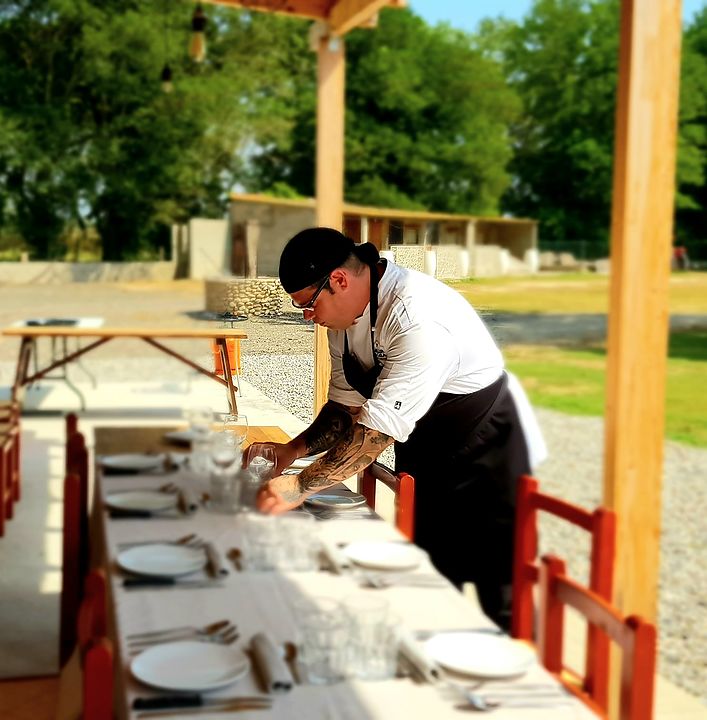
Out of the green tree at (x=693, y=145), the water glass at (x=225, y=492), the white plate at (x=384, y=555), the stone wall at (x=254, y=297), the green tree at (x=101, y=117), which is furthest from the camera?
the green tree at (x=693, y=145)

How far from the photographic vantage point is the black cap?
99cm

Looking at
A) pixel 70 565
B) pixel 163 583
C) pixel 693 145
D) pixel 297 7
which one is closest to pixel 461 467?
pixel 163 583

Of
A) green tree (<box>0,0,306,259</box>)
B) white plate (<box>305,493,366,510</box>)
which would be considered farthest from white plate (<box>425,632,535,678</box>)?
green tree (<box>0,0,306,259</box>)

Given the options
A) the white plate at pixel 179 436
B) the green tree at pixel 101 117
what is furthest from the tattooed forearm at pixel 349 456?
the green tree at pixel 101 117

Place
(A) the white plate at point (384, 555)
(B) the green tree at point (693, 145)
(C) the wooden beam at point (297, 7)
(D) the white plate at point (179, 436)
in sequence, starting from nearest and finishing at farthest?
(A) the white plate at point (384, 555)
(D) the white plate at point (179, 436)
(C) the wooden beam at point (297, 7)
(B) the green tree at point (693, 145)

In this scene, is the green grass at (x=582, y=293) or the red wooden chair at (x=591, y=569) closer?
the red wooden chair at (x=591, y=569)

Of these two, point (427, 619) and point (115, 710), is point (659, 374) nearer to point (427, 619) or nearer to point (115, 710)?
point (427, 619)

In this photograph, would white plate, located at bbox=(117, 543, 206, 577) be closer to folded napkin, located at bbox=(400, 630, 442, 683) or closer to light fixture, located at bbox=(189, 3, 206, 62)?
folded napkin, located at bbox=(400, 630, 442, 683)

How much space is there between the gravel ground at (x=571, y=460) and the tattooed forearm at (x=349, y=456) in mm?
58

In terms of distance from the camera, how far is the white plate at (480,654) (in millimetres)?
924

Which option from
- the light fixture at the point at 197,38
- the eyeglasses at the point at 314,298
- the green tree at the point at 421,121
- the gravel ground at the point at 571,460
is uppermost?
the green tree at the point at 421,121

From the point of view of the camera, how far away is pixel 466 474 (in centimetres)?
122

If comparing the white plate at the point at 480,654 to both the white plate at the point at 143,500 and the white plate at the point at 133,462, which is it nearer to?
the white plate at the point at 143,500

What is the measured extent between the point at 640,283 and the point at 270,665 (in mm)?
879
